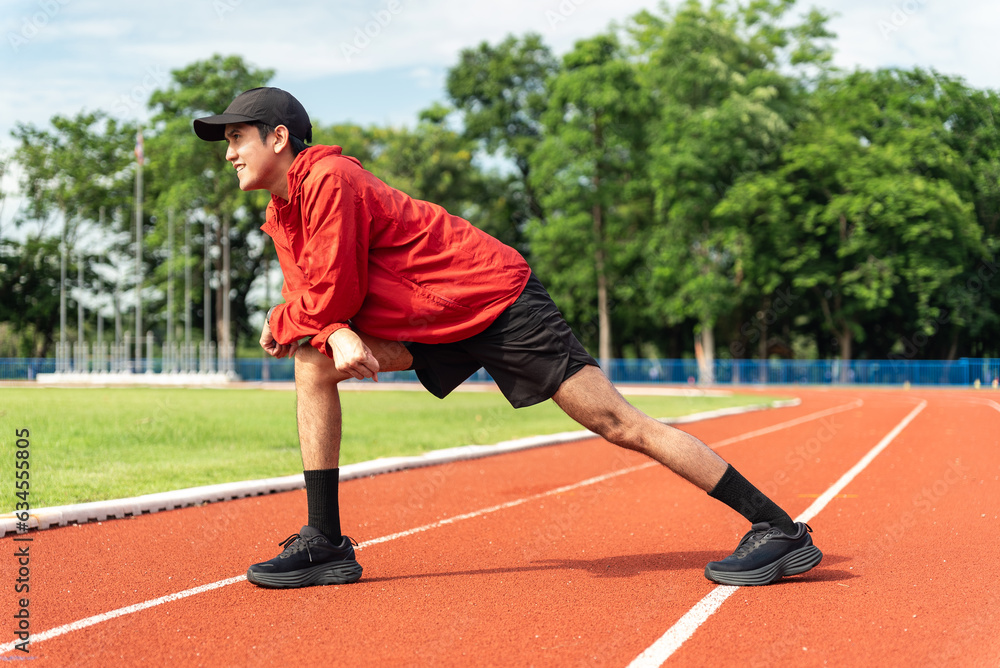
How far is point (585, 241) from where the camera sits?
45031 mm

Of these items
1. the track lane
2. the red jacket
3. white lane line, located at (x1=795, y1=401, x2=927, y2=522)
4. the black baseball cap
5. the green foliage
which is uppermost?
the green foliage

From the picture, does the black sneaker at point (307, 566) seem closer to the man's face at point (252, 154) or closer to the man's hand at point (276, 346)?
the man's hand at point (276, 346)

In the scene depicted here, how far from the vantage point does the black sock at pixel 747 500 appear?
3707 millimetres

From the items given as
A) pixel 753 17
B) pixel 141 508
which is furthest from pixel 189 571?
pixel 753 17

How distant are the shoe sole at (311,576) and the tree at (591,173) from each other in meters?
41.1

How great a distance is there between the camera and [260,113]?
3699 millimetres

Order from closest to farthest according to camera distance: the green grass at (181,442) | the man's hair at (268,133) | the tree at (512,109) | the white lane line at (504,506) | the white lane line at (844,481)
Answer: the man's hair at (268,133) → the white lane line at (504,506) → the white lane line at (844,481) → the green grass at (181,442) → the tree at (512,109)

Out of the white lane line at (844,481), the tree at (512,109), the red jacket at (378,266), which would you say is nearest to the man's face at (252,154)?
the red jacket at (378,266)

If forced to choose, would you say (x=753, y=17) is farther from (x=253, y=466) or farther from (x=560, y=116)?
(x=253, y=466)

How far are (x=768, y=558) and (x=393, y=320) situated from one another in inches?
73.7

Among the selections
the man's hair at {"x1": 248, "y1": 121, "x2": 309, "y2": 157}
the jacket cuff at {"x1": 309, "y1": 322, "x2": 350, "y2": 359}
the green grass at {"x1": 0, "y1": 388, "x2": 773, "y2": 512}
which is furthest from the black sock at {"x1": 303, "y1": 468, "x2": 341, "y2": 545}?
the green grass at {"x1": 0, "y1": 388, "x2": 773, "y2": 512}

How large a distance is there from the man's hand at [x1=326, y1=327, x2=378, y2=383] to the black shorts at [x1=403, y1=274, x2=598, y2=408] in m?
0.33

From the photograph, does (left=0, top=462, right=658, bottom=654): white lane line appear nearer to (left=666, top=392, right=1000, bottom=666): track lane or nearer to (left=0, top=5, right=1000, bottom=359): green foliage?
(left=666, top=392, right=1000, bottom=666): track lane

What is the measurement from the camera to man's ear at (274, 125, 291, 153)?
371 cm
